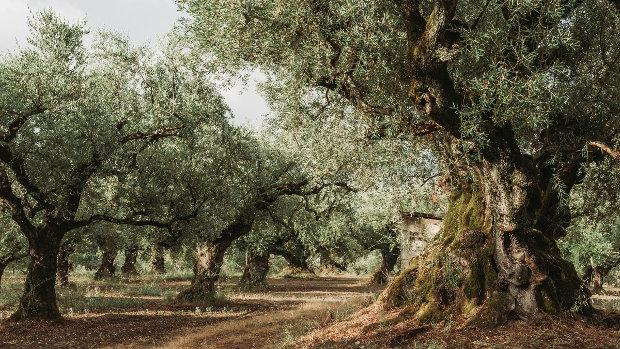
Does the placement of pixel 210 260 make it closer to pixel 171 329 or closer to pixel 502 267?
pixel 171 329

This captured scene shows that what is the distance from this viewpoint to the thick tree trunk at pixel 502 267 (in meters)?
13.2

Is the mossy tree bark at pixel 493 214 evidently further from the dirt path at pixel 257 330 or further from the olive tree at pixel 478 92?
the dirt path at pixel 257 330

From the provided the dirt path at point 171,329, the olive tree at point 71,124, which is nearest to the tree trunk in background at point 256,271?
the dirt path at point 171,329

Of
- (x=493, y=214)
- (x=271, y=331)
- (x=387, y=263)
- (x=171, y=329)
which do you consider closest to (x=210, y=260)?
(x=171, y=329)

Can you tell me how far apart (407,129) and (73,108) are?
12.3 metres

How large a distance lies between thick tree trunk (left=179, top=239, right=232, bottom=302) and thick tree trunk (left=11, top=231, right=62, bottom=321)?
30.0 feet

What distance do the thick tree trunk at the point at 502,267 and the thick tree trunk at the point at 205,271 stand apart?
1744 cm

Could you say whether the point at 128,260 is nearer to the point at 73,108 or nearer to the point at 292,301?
the point at 292,301

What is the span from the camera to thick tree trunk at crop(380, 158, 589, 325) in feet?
43.3

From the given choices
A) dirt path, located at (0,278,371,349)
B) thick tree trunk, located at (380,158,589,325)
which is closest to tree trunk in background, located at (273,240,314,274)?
dirt path, located at (0,278,371,349)

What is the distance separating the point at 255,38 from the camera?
548 inches

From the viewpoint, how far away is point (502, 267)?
1359 centimetres

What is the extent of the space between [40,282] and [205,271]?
10559mm

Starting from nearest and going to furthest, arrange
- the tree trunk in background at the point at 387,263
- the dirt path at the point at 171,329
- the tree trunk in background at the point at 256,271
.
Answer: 1. the dirt path at the point at 171,329
2. the tree trunk in background at the point at 256,271
3. the tree trunk in background at the point at 387,263
